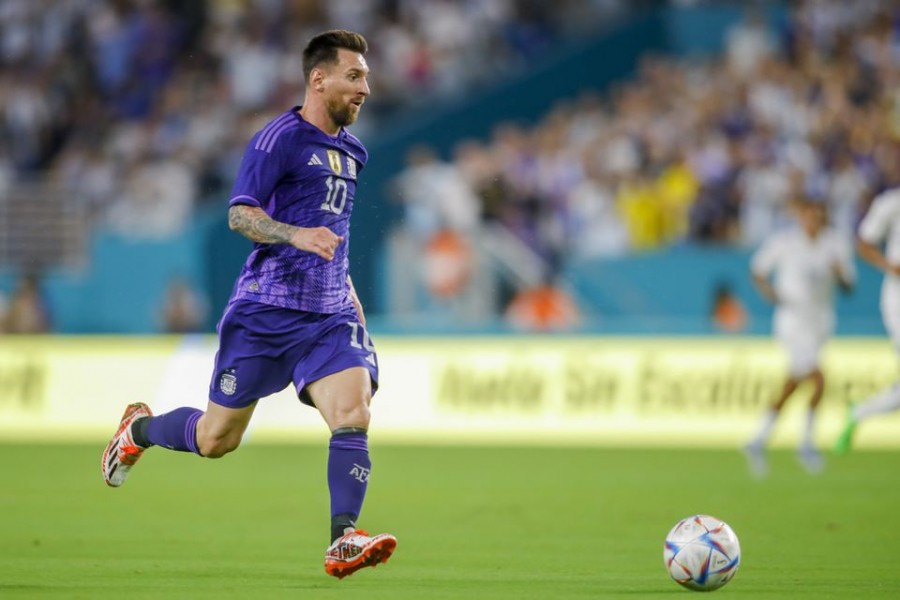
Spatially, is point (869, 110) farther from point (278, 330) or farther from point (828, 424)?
point (278, 330)

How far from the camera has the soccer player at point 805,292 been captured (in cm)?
1585

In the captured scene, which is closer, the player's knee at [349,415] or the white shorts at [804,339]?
the player's knee at [349,415]

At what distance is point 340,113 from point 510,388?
11.3 m

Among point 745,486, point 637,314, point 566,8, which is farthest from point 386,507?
point 566,8

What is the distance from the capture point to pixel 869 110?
822 inches

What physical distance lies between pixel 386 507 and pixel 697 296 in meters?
9.23

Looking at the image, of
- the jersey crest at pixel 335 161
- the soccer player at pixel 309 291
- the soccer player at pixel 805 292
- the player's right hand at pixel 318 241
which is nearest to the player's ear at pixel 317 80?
the soccer player at pixel 309 291

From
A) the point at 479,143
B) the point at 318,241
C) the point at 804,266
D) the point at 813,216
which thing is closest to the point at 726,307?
the point at 804,266

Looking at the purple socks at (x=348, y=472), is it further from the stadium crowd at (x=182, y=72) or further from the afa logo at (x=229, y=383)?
the stadium crowd at (x=182, y=72)

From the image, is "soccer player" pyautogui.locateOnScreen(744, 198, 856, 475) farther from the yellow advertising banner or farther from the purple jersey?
the purple jersey

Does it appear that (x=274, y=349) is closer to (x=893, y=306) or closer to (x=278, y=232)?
(x=278, y=232)

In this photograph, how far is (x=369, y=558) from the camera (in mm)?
7590

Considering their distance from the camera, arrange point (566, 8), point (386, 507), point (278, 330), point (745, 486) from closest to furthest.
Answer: point (278, 330) → point (386, 507) → point (745, 486) → point (566, 8)

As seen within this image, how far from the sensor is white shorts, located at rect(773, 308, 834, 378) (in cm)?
1591
